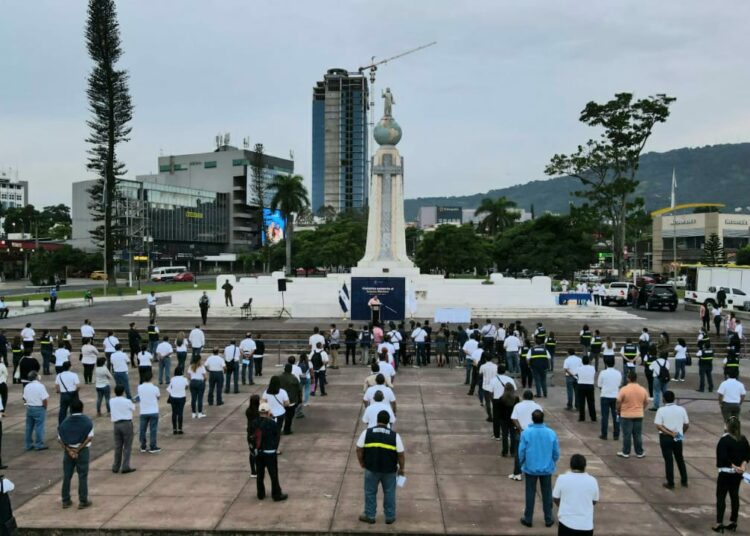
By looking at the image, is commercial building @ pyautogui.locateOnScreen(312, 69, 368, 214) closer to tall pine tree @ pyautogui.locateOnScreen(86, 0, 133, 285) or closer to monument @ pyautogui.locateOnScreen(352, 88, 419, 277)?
tall pine tree @ pyautogui.locateOnScreen(86, 0, 133, 285)

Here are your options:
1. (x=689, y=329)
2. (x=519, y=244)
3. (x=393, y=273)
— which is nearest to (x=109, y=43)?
(x=393, y=273)

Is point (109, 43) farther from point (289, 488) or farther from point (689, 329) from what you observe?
point (289, 488)

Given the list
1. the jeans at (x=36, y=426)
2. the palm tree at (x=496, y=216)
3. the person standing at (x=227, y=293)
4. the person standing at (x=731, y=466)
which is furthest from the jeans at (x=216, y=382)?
the palm tree at (x=496, y=216)

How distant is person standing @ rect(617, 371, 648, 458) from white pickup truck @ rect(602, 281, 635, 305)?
30.5 metres

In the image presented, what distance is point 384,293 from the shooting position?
90.6 feet

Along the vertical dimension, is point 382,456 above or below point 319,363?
above

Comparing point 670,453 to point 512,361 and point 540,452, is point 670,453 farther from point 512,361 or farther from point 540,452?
point 512,361

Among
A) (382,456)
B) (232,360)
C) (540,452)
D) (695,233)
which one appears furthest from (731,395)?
(695,233)

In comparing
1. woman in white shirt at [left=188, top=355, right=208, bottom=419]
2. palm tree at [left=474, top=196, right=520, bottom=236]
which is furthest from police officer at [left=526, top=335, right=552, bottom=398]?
palm tree at [left=474, top=196, right=520, bottom=236]

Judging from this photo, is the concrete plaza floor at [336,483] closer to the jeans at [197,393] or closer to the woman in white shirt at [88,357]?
the jeans at [197,393]

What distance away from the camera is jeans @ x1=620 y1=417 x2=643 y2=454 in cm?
986

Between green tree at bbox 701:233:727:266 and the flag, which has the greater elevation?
green tree at bbox 701:233:727:266

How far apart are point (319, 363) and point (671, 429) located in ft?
26.8

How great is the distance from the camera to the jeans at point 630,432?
9.86m
